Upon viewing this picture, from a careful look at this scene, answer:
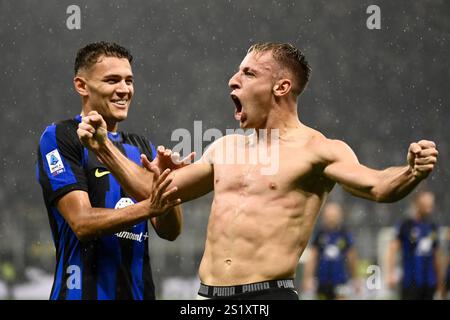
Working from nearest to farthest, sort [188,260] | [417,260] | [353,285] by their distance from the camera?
Result: 1. [417,260]
2. [353,285]
3. [188,260]

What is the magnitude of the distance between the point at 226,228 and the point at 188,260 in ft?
21.9

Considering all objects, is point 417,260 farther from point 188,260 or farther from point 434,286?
point 188,260

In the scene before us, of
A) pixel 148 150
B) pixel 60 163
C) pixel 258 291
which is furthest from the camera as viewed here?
pixel 148 150

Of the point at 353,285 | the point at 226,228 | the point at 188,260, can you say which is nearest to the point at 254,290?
the point at 226,228

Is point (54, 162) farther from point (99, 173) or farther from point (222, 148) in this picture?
point (222, 148)

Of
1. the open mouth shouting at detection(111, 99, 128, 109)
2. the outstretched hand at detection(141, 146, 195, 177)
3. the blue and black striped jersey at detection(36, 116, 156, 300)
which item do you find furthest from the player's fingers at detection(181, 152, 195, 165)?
the open mouth shouting at detection(111, 99, 128, 109)

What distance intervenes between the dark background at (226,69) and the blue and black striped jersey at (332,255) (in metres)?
2.69

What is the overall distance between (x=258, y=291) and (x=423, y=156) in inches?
33.6

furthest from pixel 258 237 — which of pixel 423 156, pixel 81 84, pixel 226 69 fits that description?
pixel 226 69

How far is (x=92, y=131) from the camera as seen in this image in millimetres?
3344

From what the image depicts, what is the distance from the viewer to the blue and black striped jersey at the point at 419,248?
26.6 ft

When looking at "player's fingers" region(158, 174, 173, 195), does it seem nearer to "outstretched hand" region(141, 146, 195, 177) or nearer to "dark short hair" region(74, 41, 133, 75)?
"outstretched hand" region(141, 146, 195, 177)

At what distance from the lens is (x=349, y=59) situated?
15.0 meters

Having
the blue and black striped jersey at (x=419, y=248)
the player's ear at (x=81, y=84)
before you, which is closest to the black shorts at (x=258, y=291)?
the player's ear at (x=81, y=84)
